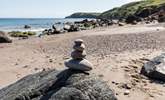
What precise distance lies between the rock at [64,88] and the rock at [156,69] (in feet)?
13.1

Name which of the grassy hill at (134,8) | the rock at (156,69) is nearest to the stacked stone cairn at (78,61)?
the rock at (156,69)

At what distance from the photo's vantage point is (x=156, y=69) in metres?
12.4

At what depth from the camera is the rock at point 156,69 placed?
1223 cm

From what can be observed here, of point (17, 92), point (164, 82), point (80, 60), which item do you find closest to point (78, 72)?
point (80, 60)

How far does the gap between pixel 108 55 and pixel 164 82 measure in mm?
5473

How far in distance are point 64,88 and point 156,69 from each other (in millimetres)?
4869

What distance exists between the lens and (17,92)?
29.0ft

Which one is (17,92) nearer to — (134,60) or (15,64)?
(134,60)

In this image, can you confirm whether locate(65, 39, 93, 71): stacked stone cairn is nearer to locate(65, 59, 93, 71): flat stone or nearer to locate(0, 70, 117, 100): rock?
locate(65, 59, 93, 71): flat stone

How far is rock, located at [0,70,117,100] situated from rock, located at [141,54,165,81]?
4002 millimetres

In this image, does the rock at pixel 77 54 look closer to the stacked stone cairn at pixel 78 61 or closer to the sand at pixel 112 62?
the stacked stone cairn at pixel 78 61

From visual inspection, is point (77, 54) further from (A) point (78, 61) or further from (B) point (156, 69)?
(B) point (156, 69)

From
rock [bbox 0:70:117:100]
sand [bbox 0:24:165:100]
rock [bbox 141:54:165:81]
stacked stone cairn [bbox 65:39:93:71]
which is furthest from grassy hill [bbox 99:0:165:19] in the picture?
rock [bbox 0:70:117:100]

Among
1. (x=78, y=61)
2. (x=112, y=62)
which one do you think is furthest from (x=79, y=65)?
(x=112, y=62)
